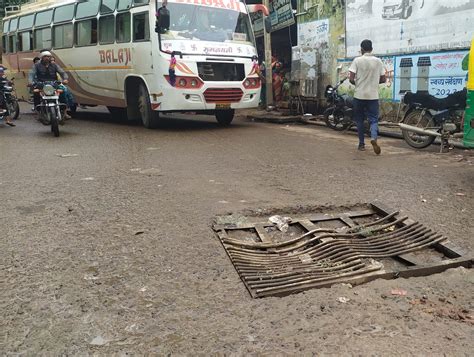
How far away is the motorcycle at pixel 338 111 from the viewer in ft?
32.8

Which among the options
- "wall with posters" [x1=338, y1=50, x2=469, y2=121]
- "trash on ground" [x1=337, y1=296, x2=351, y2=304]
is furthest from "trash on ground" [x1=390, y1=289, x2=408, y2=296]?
"wall with posters" [x1=338, y1=50, x2=469, y2=121]

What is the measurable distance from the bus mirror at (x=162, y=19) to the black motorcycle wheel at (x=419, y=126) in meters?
4.74

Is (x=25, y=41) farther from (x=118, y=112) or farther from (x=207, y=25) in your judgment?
(x=207, y=25)

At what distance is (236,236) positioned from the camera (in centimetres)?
369

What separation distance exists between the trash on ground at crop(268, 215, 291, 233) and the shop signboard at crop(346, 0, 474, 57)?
6755mm

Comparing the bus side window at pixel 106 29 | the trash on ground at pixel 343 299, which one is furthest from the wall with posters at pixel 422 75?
the trash on ground at pixel 343 299

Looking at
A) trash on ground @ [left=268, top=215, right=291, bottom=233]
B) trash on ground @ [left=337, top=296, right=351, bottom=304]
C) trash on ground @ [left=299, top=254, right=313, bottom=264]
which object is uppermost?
trash on ground @ [left=268, top=215, right=291, bottom=233]

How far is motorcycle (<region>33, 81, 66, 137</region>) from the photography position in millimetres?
9039

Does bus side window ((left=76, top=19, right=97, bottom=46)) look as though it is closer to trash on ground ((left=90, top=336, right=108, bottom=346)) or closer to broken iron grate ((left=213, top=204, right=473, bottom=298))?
broken iron grate ((left=213, top=204, right=473, bottom=298))

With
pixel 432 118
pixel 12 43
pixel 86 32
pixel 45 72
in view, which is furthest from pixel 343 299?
pixel 12 43

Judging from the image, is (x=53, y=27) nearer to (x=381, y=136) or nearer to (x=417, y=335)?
(x=381, y=136)

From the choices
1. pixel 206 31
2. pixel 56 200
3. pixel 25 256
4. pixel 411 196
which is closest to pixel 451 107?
pixel 411 196

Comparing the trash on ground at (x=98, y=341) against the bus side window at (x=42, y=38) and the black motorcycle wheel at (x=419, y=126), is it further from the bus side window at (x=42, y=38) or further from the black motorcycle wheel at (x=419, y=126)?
the bus side window at (x=42, y=38)

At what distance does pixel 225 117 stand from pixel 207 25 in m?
2.29
